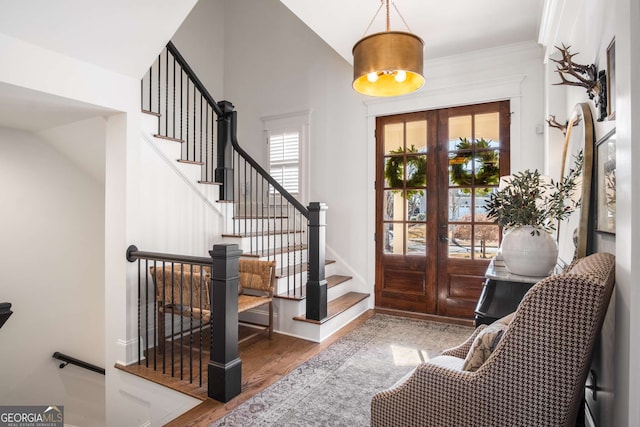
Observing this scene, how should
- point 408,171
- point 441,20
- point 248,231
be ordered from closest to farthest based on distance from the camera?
point 441,20
point 408,171
point 248,231

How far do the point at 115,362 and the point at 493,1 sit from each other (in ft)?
14.3

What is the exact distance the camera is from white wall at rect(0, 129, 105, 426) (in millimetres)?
3650

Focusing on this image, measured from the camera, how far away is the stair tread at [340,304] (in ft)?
11.6

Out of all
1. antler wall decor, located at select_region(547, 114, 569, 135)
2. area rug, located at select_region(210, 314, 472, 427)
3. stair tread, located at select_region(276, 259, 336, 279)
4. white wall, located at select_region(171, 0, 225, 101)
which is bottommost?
area rug, located at select_region(210, 314, 472, 427)

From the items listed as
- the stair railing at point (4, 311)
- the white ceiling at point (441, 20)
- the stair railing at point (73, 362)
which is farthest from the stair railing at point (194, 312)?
the white ceiling at point (441, 20)

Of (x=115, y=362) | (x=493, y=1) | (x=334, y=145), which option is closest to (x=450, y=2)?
(x=493, y=1)

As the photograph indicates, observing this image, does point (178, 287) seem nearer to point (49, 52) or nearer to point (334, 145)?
point (49, 52)

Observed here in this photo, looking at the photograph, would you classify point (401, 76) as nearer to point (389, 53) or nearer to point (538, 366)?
point (389, 53)

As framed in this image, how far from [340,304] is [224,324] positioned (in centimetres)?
191

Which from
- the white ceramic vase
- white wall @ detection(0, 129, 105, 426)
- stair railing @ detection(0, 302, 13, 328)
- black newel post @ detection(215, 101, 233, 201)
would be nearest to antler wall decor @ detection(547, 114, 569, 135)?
the white ceramic vase

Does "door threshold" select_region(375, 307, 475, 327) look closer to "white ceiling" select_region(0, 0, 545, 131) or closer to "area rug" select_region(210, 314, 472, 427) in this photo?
"area rug" select_region(210, 314, 472, 427)

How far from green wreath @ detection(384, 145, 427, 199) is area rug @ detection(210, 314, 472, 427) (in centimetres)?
158

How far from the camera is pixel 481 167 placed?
4.00 meters

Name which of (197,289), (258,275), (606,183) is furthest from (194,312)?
(606,183)
